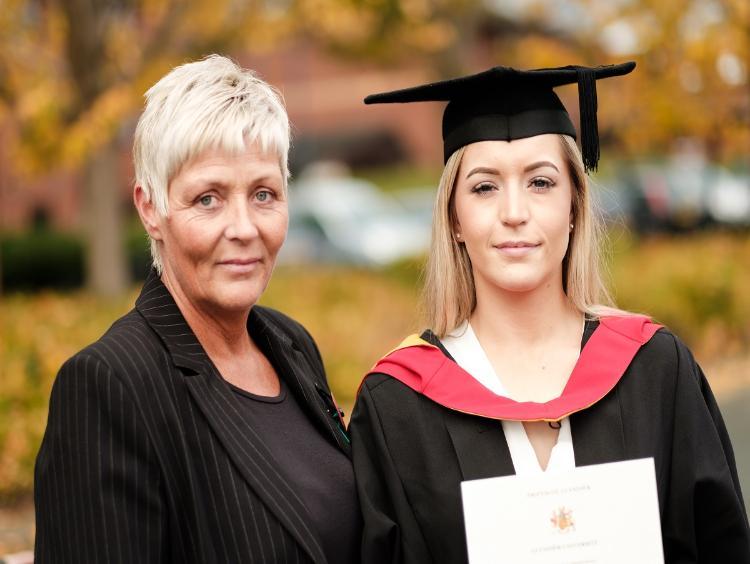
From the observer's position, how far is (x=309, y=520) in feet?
8.88

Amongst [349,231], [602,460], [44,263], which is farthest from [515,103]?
[44,263]

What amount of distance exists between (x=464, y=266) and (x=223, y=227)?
76 centimetres

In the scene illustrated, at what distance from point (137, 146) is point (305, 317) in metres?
6.63

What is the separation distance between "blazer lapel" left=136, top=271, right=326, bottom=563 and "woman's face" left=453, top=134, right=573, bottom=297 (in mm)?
780

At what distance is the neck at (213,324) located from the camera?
2.87 metres

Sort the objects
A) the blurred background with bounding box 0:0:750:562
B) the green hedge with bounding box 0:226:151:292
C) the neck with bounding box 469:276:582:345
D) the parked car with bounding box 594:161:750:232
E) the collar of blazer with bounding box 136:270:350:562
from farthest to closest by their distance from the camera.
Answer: the parked car with bounding box 594:161:750:232 < the green hedge with bounding box 0:226:151:292 < the blurred background with bounding box 0:0:750:562 < the neck with bounding box 469:276:582:345 < the collar of blazer with bounding box 136:270:350:562

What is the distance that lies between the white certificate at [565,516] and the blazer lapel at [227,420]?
43cm

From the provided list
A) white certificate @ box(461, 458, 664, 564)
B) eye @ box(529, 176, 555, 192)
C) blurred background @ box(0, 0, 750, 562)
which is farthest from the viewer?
blurred background @ box(0, 0, 750, 562)

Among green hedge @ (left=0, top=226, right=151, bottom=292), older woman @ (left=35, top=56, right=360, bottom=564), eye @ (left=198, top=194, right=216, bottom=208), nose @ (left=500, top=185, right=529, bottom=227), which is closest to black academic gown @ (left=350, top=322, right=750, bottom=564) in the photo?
older woman @ (left=35, top=56, right=360, bottom=564)

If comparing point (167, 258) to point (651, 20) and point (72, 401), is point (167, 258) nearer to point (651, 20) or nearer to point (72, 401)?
point (72, 401)

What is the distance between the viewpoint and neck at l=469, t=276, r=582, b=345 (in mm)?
3004

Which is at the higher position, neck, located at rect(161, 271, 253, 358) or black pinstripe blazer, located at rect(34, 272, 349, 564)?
neck, located at rect(161, 271, 253, 358)

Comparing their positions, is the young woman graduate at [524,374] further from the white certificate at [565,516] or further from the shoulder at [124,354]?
the shoulder at [124,354]

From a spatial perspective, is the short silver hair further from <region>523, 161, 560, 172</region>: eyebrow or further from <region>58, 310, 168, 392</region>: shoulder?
<region>523, 161, 560, 172</region>: eyebrow
